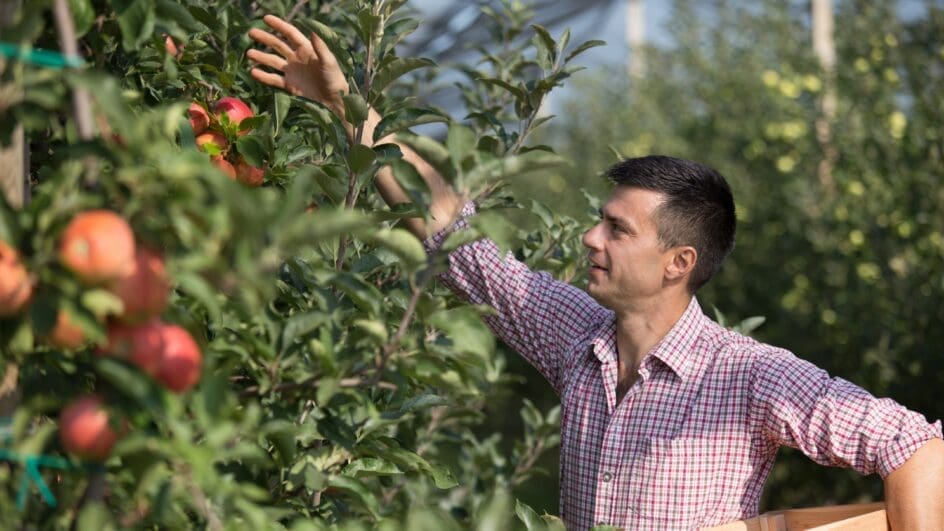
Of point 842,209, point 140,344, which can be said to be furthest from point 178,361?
point 842,209

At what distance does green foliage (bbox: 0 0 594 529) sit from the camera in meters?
0.88

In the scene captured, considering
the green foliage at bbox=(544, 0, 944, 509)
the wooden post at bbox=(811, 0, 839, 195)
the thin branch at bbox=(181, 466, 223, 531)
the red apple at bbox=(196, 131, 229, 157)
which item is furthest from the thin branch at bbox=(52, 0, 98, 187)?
the wooden post at bbox=(811, 0, 839, 195)

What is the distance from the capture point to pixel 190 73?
1.50m

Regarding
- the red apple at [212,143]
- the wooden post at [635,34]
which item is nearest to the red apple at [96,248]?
the red apple at [212,143]

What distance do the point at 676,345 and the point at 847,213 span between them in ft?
9.76

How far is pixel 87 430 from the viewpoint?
0.90m

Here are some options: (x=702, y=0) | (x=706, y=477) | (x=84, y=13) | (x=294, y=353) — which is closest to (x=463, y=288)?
(x=706, y=477)

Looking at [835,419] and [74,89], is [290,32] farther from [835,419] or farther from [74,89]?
[835,419]

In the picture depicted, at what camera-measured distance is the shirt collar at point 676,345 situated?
76.4 inches

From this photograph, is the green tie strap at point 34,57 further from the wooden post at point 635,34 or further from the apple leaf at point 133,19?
the wooden post at point 635,34

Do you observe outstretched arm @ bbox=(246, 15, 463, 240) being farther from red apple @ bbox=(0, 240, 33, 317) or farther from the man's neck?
red apple @ bbox=(0, 240, 33, 317)

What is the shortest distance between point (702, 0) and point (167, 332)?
964cm

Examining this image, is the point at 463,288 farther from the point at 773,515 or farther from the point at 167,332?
the point at 167,332

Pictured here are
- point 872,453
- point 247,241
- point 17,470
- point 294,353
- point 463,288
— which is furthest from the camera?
point 463,288
